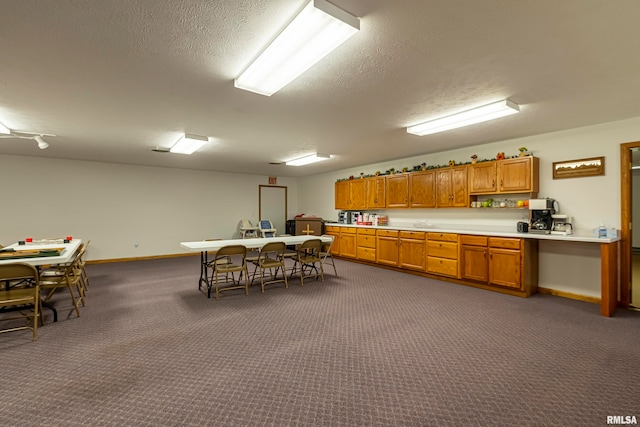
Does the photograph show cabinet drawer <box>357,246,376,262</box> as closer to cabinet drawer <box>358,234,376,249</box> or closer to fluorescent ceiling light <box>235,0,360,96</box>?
cabinet drawer <box>358,234,376,249</box>

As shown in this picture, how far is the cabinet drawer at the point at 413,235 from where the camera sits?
19.3ft

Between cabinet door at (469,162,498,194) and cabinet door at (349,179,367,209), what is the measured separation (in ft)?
9.18

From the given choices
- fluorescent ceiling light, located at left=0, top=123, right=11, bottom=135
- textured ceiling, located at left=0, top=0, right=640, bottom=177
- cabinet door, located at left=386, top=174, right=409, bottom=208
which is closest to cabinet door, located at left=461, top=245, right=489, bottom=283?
cabinet door, located at left=386, top=174, right=409, bottom=208

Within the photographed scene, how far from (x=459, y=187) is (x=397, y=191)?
150 centimetres

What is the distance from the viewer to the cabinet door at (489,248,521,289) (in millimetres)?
4559

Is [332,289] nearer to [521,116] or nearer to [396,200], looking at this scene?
[396,200]

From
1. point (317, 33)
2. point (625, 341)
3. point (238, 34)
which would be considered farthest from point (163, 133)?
→ point (625, 341)

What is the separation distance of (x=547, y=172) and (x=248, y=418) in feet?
17.8

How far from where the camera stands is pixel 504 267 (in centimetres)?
469

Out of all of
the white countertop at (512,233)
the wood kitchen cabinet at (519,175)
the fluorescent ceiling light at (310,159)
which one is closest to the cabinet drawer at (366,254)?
the white countertop at (512,233)

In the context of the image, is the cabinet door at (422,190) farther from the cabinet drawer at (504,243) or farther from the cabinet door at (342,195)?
the cabinet door at (342,195)

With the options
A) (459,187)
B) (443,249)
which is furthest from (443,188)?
(443,249)

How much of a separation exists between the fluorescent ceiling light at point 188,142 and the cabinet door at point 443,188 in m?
4.50

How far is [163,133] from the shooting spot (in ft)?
15.5
